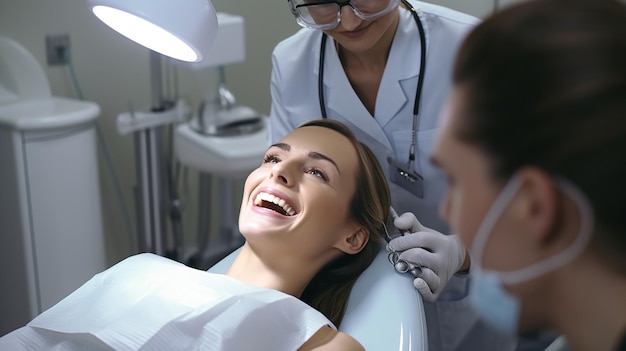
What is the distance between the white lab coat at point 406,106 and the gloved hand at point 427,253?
15cm

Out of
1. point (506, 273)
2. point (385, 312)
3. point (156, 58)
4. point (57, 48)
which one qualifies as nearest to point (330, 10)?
point (385, 312)

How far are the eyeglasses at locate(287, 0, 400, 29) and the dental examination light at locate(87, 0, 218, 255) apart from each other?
0.28 metres

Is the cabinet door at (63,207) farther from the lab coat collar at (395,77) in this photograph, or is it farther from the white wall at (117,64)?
the lab coat collar at (395,77)

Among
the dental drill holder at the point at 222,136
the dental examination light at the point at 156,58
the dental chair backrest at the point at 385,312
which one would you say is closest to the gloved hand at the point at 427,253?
the dental chair backrest at the point at 385,312

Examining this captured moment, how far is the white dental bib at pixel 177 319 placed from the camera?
1353 millimetres

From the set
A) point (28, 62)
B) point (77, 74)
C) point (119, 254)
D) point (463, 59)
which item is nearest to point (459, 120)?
point (463, 59)

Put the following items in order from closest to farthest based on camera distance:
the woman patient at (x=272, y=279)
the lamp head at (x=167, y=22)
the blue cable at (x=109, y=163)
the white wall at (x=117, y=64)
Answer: the lamp head at (x=167, y=22) < the woman patient at (x=272, y=279) < the white wall at (x=117, y=64) < the blue cable at (x=109, y=163)

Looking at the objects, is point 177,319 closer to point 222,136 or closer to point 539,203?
point 539,203

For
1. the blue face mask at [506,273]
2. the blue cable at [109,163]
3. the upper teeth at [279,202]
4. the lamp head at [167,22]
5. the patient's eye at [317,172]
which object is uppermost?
the lamp head at [167,22]

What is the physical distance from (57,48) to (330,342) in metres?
1.91

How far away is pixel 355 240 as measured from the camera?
167 centimetres

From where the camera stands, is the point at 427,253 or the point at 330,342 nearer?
the point at 330,342

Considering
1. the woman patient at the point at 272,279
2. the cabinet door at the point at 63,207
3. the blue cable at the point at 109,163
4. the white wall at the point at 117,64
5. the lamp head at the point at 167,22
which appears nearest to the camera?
the lamp head at the point at 167,22

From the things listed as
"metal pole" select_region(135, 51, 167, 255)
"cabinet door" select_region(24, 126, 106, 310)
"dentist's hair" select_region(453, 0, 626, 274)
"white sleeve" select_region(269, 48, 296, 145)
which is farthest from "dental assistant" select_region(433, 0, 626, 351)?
"metal pole" select_region(135, 51, 167, 255)
